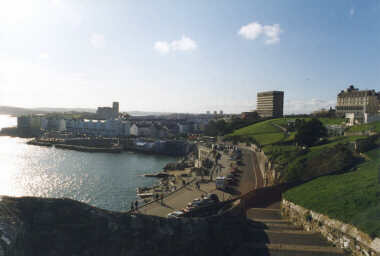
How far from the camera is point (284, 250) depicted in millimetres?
8750

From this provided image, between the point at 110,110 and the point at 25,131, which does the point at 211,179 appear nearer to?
the point at 25,131

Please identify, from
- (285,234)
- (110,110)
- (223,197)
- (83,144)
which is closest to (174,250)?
(285,234)

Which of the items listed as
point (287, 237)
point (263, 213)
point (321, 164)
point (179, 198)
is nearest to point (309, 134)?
point (321, 164)

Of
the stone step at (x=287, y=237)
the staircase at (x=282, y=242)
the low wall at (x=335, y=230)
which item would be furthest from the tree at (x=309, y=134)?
the stone step at (x=287, y=237)

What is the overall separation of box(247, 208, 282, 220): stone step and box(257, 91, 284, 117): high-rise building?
69.7 meters

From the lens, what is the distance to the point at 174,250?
7.34 metres

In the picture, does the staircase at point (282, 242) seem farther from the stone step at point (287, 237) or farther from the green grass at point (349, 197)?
the green grass at point (349, 197)

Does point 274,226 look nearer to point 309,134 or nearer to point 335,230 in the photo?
point 335,230

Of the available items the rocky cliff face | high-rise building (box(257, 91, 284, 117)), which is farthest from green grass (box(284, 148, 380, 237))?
high-rise building (box(257, 91, 284, 117))

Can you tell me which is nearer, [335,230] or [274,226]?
[335,230]

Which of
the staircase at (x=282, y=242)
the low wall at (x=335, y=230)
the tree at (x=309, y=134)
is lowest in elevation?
the staircase at (x=282, y=242)

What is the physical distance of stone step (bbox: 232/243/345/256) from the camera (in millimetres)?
8492

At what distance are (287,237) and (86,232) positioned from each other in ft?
23.7

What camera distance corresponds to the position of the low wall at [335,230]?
736cm
